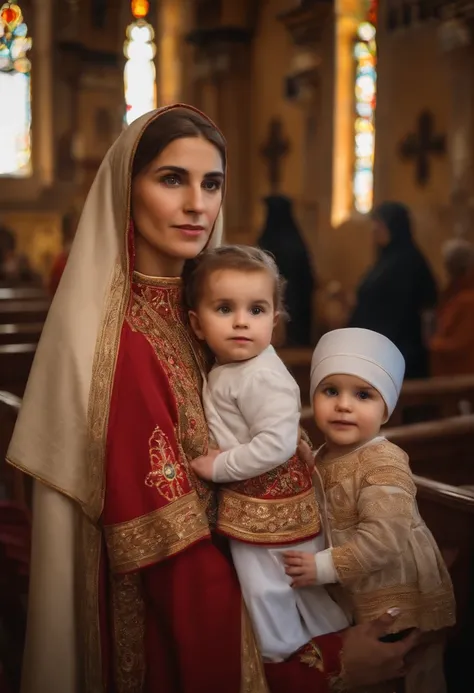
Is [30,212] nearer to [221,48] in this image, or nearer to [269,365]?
[221,48]

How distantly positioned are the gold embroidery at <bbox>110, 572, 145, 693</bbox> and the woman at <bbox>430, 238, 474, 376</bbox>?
4.67m

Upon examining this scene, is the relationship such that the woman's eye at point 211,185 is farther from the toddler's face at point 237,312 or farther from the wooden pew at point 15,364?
the wooden pew at point 15,364

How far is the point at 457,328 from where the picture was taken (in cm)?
603

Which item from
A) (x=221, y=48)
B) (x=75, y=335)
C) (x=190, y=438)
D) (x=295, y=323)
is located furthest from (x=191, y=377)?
(x=221, y=48)

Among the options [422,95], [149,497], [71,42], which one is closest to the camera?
[149,497]

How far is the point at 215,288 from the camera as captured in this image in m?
1.61

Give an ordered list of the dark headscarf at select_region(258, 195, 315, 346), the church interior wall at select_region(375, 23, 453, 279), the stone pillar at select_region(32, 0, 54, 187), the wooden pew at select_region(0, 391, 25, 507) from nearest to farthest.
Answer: the wooden pew at select_region(0, 391, 25, 507), the church interior wall at select_region(375, 23, 453, 279), the dark headscarf at select_region(258, 195, 315, 346), the stone pillar at select_region(32, 0, 54, 187)

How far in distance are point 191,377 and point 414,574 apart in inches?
22.7

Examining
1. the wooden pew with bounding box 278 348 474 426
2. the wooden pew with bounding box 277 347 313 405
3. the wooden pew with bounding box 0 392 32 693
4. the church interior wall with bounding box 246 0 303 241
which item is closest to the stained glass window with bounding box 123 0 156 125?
the church interior wall with bounding box 246 0 303 241

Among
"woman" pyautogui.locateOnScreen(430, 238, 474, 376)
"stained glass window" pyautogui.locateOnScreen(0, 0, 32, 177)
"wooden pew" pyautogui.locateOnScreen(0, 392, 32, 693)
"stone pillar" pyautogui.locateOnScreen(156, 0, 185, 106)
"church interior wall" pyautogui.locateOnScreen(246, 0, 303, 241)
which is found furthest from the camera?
"stained glass window" pyautogui.locateOnScreen(0, 0, 32, 177)

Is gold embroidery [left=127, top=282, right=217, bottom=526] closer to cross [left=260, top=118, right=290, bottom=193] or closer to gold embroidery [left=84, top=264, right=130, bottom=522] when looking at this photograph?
gold embroidery [left=84, top=264, right=130, bottom=522]

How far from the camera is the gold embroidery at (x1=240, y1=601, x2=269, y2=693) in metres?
1.59

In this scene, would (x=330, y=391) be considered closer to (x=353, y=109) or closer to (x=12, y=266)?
(x=353, y=109)

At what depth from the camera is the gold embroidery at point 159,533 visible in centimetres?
157
